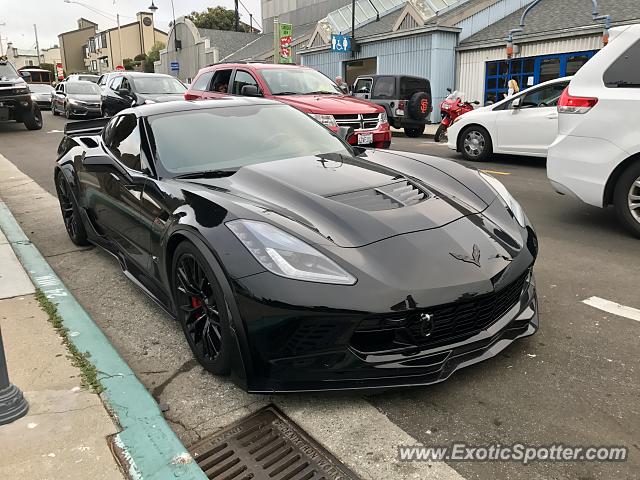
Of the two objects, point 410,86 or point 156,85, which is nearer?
point 156,85

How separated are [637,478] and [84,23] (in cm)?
9508

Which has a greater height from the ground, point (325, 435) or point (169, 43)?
point (169, 43)

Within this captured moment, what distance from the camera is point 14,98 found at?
15.5 metres

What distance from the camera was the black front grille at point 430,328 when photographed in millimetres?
2391

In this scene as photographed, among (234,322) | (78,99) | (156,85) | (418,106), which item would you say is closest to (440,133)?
(418,106)

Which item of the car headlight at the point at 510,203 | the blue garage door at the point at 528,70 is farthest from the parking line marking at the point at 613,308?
the blue garage door at the point at 528,70

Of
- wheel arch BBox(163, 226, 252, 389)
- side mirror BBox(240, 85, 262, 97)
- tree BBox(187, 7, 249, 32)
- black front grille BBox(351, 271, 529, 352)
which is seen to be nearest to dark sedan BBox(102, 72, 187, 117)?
side mirror BBox(240, 85, 262, 97)

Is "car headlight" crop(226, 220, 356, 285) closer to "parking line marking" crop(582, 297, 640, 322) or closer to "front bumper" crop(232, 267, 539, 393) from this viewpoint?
"front bumper" crop(232, 267, 539, 393)

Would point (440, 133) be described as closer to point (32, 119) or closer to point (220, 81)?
point (220, 81)

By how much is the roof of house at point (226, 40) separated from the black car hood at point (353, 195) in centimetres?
4172

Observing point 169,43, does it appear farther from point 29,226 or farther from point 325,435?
point 325,435

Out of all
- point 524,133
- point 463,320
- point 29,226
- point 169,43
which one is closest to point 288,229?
point 463,320

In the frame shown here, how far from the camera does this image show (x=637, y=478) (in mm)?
2086

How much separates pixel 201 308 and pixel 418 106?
44.9ft
